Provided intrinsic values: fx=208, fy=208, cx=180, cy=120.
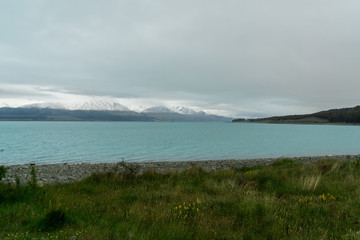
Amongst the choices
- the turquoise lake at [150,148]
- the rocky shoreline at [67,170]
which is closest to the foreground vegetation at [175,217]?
the rocky shoreline at [67,170]

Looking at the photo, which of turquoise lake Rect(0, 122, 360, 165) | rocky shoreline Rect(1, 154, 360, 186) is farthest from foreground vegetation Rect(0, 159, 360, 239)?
turquoise lake Rect(0, 122, 360, 165)

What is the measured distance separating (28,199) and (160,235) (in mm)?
5066

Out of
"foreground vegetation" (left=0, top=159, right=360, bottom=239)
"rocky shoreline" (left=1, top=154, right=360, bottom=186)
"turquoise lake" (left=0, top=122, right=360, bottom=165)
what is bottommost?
"turquoise lake" (left=0, top=122, right=360, bottom=165)

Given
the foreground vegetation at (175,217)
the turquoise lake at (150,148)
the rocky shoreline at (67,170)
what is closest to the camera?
the foreground vegetation at (175,217)

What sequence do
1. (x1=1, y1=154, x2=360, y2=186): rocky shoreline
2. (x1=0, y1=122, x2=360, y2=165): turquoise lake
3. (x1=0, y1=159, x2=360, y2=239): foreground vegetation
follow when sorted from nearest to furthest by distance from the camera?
(x1=0, y1=159, x2=360, y2=239): foreground vegetation < (x1=1, y1=154, x2=360, y2=186): rocky shoreline < (x1=0, y1=122, x2=360, y2=165): turquoise lake

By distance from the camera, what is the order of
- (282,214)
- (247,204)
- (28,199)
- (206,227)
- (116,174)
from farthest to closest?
(116,174)
(28,199)
(247,204)
(282,214)
(206,227)

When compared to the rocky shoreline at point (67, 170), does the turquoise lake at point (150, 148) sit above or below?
below

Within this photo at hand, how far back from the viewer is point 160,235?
429 cm

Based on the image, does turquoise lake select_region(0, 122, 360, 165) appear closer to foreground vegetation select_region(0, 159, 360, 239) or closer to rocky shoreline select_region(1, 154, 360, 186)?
rocky shoreline select_region(1, 154, 360, 186)

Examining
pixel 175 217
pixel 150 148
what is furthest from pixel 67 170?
pixel 150 148

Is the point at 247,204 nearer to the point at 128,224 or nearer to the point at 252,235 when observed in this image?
the point at 252,235

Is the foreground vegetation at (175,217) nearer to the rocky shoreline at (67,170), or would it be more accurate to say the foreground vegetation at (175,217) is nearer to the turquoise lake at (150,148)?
the rocky shoreline at (67,170)

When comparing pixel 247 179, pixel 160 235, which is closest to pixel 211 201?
pixel 160 235

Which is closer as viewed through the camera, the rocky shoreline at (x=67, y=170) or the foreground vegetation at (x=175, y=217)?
the foreground vegetation at (x=175, y=217)
